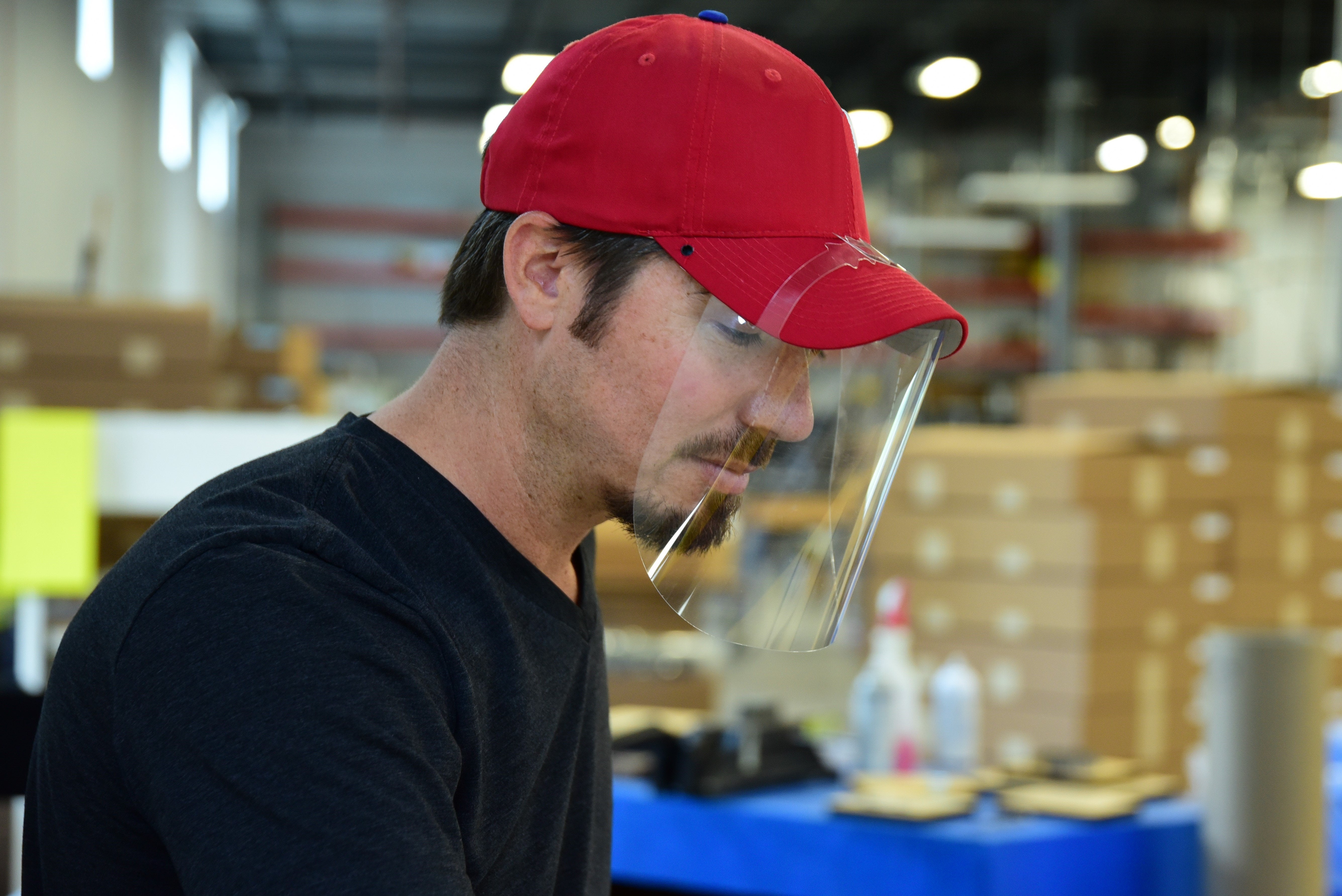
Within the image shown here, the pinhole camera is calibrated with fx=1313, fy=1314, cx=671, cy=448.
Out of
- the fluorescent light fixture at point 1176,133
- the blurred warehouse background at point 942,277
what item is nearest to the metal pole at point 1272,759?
the blurred warehouse background at point 942,277

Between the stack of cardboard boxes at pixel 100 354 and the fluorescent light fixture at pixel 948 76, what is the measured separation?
4.83 m

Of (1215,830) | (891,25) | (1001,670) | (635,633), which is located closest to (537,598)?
(1215,830)

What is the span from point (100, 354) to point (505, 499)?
281 cm

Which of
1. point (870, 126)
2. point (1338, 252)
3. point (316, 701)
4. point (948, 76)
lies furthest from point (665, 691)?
point (870, 126)

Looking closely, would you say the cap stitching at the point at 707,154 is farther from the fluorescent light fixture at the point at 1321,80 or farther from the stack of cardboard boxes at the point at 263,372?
the fluorescent light fixture at the point at 1321,80

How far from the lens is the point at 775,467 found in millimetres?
781

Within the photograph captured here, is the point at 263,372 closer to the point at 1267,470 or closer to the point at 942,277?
the point at 1267,470

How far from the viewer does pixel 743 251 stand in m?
0.70

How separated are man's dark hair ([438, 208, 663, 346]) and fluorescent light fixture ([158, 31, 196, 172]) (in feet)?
23.5

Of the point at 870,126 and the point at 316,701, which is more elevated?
the point at 870,126

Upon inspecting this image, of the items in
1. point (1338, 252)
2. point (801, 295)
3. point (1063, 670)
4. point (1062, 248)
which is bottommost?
point (1063, 670)

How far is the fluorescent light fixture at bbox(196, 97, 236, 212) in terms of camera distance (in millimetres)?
8719

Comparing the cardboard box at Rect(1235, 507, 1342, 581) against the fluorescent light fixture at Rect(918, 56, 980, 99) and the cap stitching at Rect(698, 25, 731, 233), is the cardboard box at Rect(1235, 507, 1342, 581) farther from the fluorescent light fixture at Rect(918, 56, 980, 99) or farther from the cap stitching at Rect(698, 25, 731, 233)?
the fluorescent light fixture at Rect(918, 56, 980, 99)

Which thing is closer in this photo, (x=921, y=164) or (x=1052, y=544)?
(x=1052, y=544)
